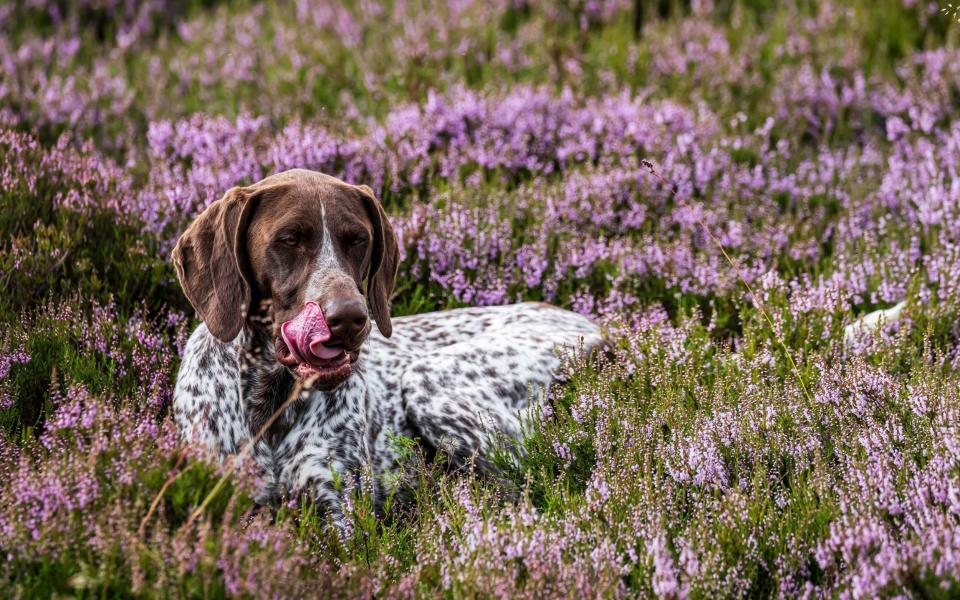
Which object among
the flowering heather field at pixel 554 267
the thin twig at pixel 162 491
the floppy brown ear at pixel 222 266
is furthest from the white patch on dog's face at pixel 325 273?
the thin twig at pixel 162 491

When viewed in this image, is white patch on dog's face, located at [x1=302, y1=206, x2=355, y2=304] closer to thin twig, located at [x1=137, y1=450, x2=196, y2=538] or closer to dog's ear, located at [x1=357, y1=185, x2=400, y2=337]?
dog's ear, located at [x1=357, y1=185, x2=400, y2=337]

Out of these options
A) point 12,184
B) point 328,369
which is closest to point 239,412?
point 328,369

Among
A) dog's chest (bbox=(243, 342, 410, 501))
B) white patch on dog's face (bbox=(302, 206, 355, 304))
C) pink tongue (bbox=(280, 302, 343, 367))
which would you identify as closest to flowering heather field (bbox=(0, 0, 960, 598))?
dog's chest (bbox=(243, 342, 410, 501))

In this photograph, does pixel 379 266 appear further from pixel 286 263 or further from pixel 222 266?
pixel 222 266

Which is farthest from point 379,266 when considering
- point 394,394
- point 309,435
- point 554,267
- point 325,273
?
point 554,267

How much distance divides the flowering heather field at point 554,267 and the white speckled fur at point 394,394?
0.73 feet

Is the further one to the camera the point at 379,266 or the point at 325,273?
the point at 379,266

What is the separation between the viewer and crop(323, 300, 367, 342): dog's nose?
385cm

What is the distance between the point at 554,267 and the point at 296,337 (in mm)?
2412

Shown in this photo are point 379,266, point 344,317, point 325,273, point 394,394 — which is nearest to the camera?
point 344,317

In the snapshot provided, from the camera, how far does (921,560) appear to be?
9.82 ft

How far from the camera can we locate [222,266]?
4.20 metres

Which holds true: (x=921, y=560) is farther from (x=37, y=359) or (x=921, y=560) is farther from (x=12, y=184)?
(x=12, y=184)

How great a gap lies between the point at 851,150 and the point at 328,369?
196 inches
